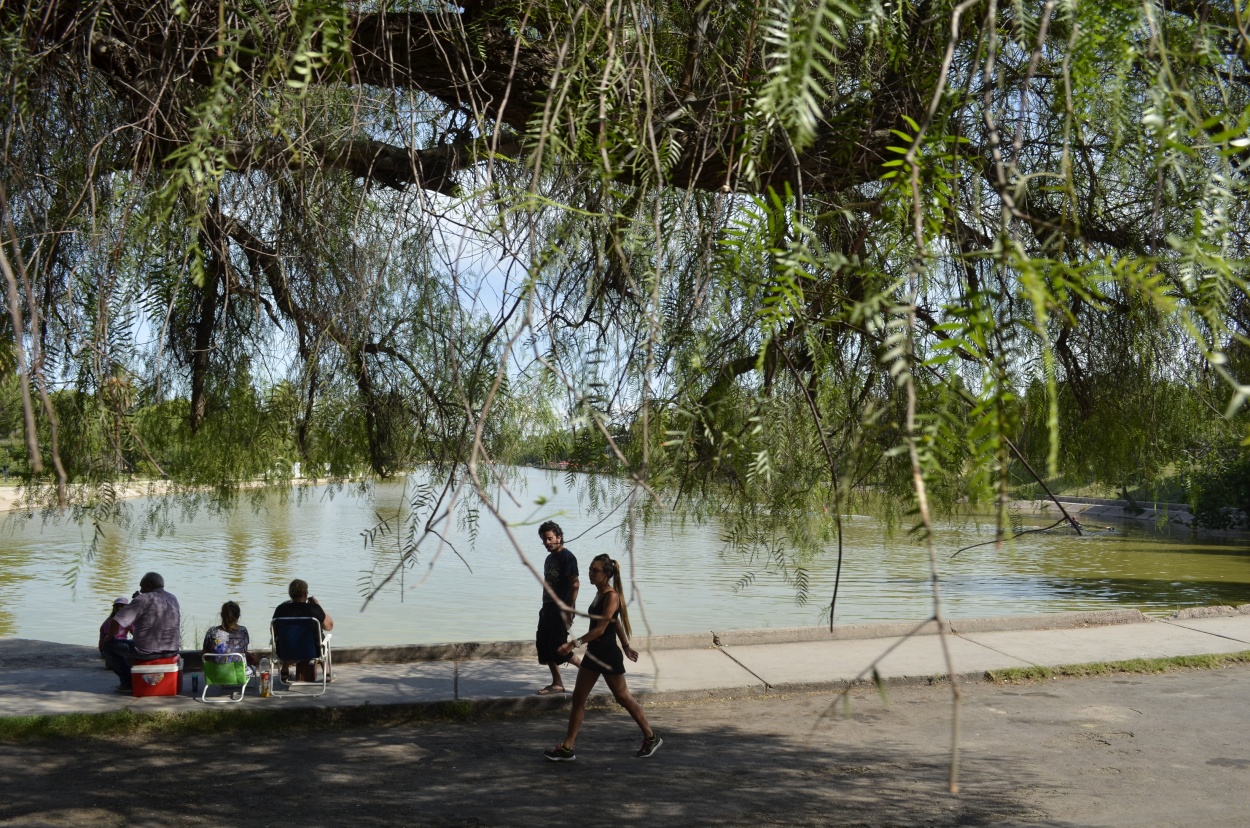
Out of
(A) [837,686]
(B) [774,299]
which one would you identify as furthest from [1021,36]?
(A) [837,686]

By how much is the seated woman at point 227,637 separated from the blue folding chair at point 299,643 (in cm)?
27

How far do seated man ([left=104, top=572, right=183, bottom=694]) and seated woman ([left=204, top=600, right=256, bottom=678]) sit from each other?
0.31 m

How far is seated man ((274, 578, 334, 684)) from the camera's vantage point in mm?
9680

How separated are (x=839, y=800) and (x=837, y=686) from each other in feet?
9.46

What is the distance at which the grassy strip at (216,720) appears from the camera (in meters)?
8.48

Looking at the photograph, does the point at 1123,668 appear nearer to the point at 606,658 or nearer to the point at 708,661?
the point at 708,661

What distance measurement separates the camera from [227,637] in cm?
925

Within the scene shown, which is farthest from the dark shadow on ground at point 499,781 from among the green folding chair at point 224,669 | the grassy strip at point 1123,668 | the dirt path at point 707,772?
the grassy strip at point 1123,668

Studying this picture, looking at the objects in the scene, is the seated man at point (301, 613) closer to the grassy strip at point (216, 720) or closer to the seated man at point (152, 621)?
the grassy strip at point (216, 720)

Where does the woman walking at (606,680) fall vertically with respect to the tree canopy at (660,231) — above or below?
below

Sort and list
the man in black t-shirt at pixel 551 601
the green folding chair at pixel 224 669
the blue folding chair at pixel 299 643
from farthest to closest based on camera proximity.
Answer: the blue folding chair at pixel 299 643
the green folding chair at pixel 224 669
the man in black t-shirt at pixel 551 601

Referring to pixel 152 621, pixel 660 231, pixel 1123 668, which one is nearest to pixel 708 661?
pixel 1123 668

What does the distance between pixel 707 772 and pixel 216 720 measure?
3.80 metres

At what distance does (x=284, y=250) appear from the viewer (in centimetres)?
448
